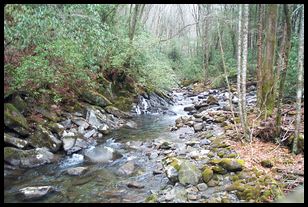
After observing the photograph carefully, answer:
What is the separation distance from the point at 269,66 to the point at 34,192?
761cm

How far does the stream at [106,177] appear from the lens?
617 centimetres

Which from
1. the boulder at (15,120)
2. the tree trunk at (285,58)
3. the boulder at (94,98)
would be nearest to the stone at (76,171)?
the boulder at (15,120)

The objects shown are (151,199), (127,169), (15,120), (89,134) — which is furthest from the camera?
(89,134)

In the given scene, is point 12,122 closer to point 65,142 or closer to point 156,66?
point 65,142

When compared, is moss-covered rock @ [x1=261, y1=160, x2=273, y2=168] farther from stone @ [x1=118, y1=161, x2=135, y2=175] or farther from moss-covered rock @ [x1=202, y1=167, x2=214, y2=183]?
stone @ [x1=118, y1=161, x2=135, y2=175]

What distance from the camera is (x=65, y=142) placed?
9.20m

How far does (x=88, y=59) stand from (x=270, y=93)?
19.6 feet

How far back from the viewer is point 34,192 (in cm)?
604

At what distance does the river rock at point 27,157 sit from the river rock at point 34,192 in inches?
60.0

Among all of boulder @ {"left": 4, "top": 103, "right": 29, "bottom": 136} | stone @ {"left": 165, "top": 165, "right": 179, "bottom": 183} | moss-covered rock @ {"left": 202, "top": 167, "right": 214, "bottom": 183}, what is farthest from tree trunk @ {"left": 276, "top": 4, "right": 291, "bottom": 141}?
boulder @ {"left": 4, "top": 103, "right": 29, "bottom": 136}

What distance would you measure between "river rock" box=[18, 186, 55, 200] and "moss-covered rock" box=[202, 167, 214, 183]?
316cm

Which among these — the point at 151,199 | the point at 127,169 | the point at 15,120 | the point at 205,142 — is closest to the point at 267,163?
the point at 151,199

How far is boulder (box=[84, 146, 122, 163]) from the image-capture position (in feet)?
27.7

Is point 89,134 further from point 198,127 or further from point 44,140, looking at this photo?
point 198,127
